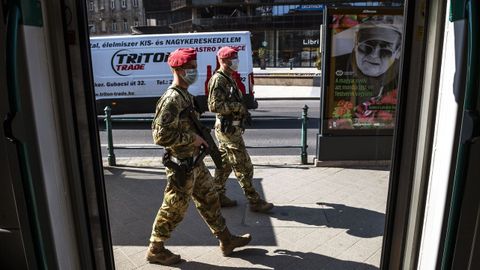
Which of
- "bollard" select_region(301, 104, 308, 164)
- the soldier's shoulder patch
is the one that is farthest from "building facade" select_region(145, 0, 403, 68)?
the soldier's shoulder patch

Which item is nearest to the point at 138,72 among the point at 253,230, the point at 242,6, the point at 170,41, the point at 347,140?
the point at 170,41

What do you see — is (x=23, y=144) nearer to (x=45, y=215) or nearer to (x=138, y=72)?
(x=45, y=215)

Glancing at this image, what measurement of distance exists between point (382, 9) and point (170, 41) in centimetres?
705

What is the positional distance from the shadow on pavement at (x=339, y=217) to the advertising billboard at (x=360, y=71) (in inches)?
78.8

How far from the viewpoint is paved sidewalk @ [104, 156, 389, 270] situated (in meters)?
4.02

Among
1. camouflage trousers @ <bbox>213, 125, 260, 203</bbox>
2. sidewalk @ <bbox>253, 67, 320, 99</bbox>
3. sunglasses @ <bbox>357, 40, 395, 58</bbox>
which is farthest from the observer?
sidewalk @ <bbox>253, 67, 320, 99</bbox>

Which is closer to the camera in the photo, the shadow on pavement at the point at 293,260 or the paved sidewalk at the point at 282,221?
the shadow on pavement at the point at 293,260

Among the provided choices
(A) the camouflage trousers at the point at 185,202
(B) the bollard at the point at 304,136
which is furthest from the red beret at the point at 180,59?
(B) the bollard at the point at 304,136

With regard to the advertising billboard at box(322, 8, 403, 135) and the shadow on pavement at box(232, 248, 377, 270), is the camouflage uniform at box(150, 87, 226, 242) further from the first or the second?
the advertising billboard at box(322, 8, 403, 135)

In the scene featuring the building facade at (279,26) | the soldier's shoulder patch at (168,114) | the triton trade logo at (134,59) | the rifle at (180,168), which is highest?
the building facade at (279,26)

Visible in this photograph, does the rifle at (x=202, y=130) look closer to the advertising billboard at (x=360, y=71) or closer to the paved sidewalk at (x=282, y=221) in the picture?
the paved sidewalk at (x=282, y=221)

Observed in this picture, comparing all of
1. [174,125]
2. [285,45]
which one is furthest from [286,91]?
[285,45]

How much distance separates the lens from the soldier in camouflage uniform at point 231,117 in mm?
4750

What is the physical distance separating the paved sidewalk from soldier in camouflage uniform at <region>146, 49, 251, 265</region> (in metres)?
0.32
